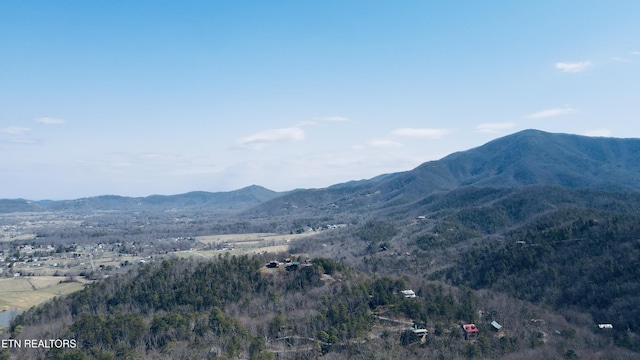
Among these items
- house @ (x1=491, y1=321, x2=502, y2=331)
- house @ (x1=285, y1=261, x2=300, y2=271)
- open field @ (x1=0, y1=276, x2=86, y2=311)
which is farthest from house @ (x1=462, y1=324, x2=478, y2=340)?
open field @ (x1=0, y1=276, x2=86, y2=311)

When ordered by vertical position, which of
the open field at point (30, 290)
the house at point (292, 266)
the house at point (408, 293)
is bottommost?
the open field at point (30, 290)

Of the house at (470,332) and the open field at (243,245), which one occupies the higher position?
the open field at (243,245)

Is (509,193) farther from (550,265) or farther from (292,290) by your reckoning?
(292,290)

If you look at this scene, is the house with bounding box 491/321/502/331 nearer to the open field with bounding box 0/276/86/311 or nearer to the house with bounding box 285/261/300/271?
the house with bounding box 285/261/300/271

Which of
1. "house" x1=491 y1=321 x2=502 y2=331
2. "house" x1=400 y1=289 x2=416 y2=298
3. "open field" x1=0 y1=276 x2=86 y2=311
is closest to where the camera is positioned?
"house" x1=491 y1=321 x2=502 y2=331

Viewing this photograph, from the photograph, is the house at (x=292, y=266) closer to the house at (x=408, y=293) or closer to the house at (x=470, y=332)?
the house at (x=408, y=293)

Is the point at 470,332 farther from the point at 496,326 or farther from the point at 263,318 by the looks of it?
the point at 263,318

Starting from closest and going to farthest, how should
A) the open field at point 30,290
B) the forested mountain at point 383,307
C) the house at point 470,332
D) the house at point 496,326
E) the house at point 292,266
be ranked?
the forested mountain at point 383,307, the house at point 470,332, the house at point 496,326, the house at point 292,266, the open field at point 30,290

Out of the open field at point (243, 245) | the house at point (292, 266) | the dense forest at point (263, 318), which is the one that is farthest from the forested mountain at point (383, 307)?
the open field at point (243, 245)

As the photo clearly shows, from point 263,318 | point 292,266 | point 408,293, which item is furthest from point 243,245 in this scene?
point 263,318

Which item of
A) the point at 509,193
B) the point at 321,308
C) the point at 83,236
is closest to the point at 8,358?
the point at 321,308
